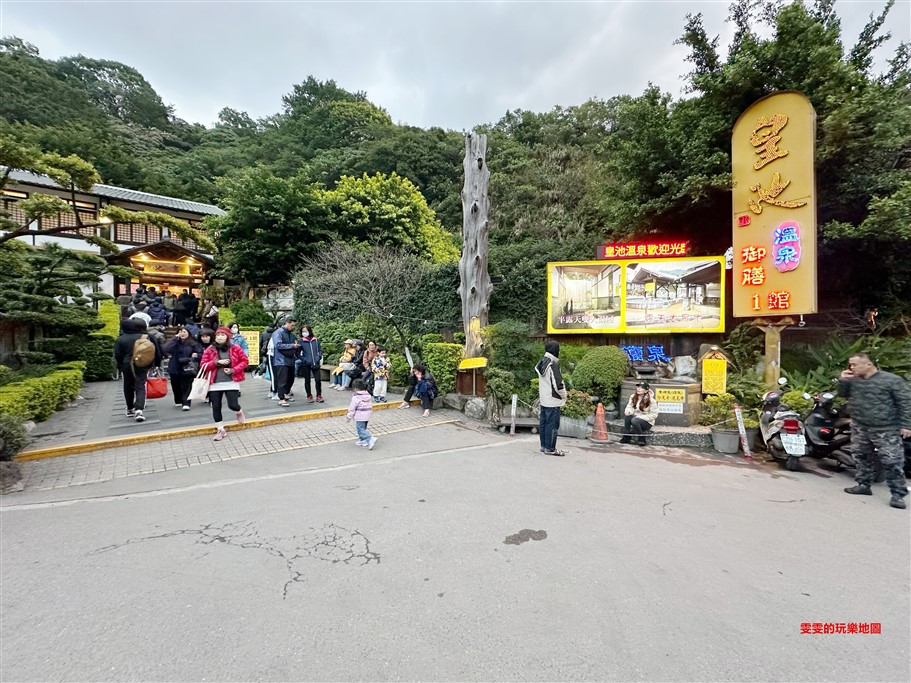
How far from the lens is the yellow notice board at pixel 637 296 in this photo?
1030 centimetres

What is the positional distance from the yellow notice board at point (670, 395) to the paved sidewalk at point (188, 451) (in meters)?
4.70

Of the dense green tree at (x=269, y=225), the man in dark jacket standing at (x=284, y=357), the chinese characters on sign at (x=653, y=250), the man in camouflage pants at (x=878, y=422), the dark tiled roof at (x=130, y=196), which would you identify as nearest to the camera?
the man in camouflage pants at (x=878, y=422)

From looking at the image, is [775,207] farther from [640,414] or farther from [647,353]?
[640,414]

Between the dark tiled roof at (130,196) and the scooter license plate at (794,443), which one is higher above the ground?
the dark tiled roof at (130,196)

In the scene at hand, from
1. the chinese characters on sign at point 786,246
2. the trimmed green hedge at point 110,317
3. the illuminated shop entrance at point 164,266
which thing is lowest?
the trimmed green hedge at point 110,317

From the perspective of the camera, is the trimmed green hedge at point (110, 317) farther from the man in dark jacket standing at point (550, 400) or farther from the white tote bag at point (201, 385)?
the man in dark jacket standing at point (550, 400)

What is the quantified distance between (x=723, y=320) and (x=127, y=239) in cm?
2846

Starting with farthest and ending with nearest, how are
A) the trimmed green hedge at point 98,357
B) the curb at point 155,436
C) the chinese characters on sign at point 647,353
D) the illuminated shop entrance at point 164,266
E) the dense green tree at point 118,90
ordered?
the dense green tree at point 118,90
the illuminated shop entrance at point 164,266
the trimmed green hedge at point 98,357
the chinese characters on sign at point 647,353
the curb at point 155,436

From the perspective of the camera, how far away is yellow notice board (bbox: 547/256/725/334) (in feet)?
33.8

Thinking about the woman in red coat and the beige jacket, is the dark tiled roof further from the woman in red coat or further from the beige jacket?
the beige jacket

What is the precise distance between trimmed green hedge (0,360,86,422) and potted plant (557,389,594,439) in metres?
8.87

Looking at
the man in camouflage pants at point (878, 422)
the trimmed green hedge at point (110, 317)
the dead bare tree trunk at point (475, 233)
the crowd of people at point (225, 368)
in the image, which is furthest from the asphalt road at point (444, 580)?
the trimmed green hedge at point (110, 317)

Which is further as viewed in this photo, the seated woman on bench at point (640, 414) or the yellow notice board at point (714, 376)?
the yellow notice board at point (714, 376)

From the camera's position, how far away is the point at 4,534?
3789 millimetres
